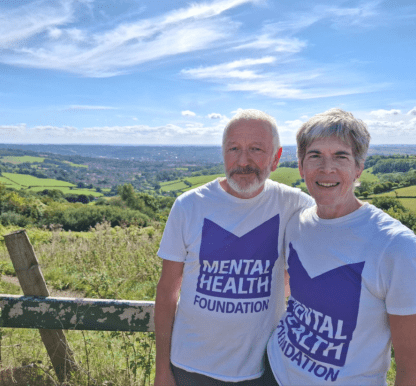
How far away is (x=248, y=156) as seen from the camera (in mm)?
2047

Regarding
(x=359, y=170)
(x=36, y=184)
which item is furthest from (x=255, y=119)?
(x=36, y=184)

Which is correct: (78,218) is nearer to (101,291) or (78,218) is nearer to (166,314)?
(101,291)

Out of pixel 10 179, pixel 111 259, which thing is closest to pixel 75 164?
pixel 10 179

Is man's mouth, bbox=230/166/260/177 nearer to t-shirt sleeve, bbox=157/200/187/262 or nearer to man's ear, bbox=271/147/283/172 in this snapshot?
man's ear, bbox=271/147/283/172

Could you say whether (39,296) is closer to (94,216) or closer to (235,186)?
(235,186)

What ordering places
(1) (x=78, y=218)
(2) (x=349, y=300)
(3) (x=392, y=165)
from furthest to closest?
1. (3) (x=392, y=165)
2. (1) (x=78, y=218)
3. (2) (x=349, y=300)

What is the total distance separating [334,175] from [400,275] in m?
0.58

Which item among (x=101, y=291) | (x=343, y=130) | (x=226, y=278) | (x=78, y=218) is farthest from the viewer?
(x=78, y=218)

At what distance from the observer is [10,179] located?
324 feet

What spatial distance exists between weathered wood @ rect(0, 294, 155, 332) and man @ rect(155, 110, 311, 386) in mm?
423

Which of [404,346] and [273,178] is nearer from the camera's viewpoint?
[404,346]

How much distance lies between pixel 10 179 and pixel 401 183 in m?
101

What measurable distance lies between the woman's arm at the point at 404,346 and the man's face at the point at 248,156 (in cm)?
98

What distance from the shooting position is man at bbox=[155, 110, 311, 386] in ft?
6.20
